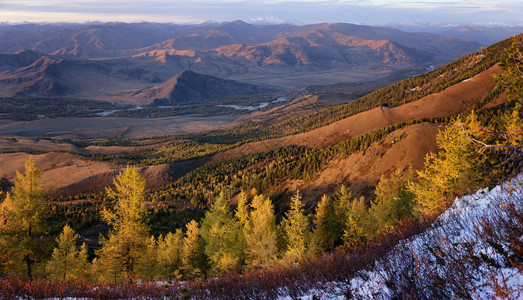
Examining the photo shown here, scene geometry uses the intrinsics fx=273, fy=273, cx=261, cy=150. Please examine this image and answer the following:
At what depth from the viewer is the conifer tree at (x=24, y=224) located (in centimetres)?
2189

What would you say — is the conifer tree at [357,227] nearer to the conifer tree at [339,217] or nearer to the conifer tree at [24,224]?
the conifer tree at [339,217]

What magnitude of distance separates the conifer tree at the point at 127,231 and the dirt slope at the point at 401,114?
72.6m

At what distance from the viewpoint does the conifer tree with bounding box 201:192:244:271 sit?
2567 cm

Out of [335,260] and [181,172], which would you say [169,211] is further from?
[335,260]

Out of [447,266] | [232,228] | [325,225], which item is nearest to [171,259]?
[232,228]

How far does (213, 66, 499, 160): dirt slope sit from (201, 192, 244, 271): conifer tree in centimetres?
6467

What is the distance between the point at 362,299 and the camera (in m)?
7.26

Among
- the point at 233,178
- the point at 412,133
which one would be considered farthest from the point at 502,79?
the point at 233,178

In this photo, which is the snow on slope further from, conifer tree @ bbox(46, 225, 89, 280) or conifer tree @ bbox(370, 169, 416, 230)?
conifer tree @ bbox(46, 225, 89, 280)

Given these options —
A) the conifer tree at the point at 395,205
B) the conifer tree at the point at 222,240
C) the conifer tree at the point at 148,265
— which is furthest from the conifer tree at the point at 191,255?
the conifer tree at the point at 395,205

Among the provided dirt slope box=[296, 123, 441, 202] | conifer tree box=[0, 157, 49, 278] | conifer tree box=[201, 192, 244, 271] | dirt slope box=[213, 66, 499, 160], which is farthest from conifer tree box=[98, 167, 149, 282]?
dirt slope box=[213, 66, 499, 160]

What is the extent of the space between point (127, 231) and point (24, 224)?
9398 millimetres

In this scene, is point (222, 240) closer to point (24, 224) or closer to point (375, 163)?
point (24, 224)

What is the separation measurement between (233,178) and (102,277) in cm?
5774
